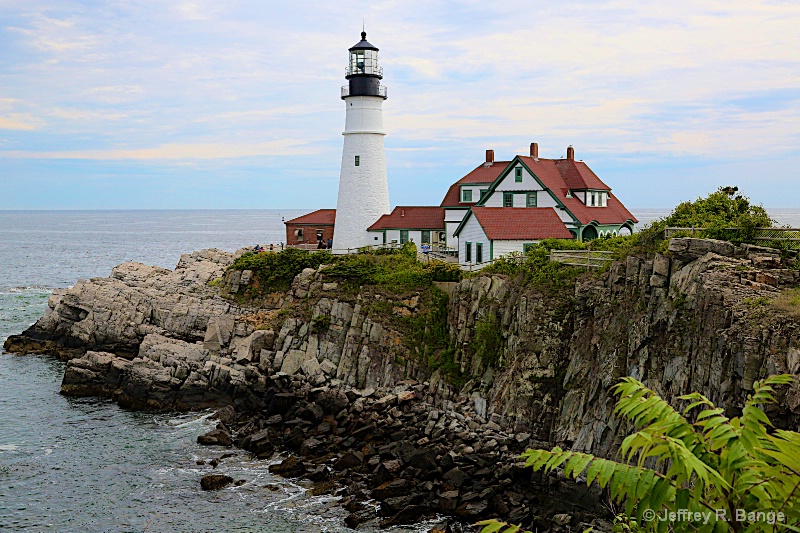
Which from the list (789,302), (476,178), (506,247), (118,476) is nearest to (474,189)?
(476,178)

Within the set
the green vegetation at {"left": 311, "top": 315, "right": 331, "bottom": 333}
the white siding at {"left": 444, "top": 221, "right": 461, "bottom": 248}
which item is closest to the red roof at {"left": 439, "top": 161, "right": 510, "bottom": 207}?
the white siding at {"left": 444, "top": 221, "right": 461, "bottom": 248}

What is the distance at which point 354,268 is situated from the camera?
38625mm

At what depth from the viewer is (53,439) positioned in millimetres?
29844

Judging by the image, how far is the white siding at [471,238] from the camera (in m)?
38.4

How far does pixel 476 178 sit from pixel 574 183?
20.0ft

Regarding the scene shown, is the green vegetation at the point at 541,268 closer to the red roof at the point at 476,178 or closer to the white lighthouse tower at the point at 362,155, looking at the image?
the red roof at the point at 476,178

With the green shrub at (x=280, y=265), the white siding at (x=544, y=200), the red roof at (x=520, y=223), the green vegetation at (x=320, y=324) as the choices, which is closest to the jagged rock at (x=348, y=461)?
the green vegetation at (x=320, y=324)

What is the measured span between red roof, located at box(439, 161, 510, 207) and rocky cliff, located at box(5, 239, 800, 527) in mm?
11070

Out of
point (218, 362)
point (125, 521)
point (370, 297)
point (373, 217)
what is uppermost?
point (373, 217)

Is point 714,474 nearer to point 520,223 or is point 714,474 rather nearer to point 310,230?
point 520,223

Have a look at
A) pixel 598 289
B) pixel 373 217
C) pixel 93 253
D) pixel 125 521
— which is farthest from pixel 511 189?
pixel 93 253

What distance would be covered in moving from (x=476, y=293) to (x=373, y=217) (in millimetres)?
15057

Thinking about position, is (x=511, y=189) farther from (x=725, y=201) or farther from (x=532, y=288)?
(x=725, y=201)

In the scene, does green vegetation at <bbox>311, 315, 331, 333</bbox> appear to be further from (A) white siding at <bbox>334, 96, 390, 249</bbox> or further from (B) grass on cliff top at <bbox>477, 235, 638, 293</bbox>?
(A) white siding at <bbox>334, 96, 390, 249</bbox>
